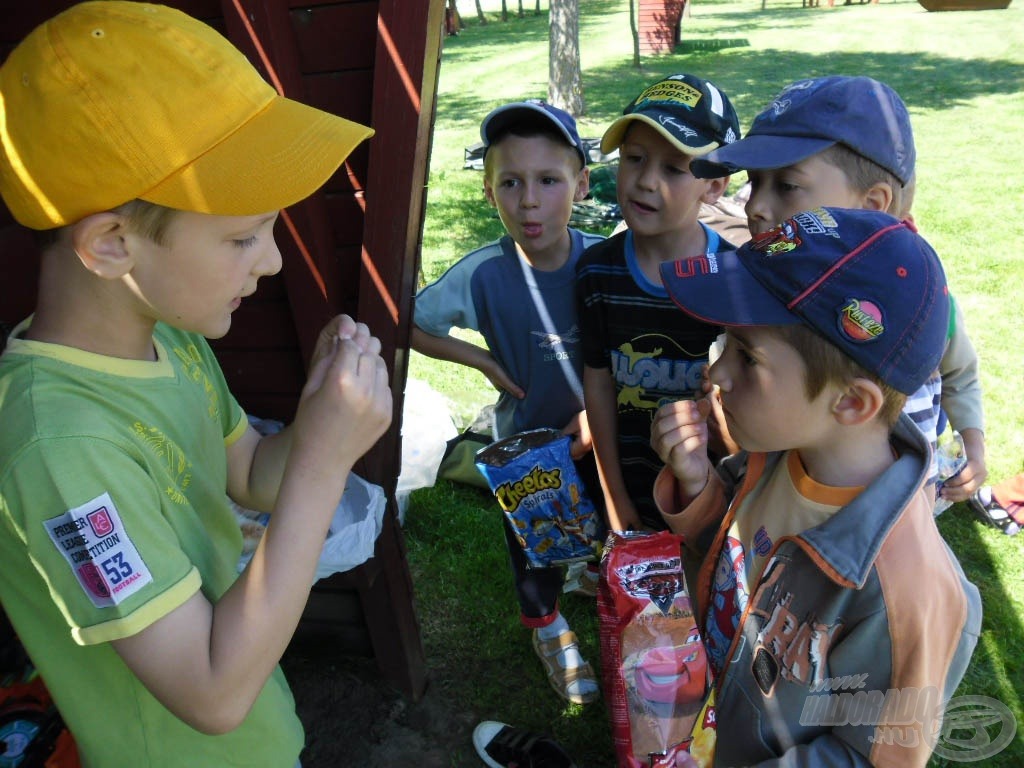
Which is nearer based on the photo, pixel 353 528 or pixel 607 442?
pixel 353 528

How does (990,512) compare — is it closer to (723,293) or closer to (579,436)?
(579,436)

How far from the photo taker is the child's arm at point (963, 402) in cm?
225

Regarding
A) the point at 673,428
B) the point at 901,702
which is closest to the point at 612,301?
the point at 673,428

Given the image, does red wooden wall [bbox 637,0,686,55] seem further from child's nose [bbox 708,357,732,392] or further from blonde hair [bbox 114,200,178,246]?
blonde hair [bbox 114,200,178,246]

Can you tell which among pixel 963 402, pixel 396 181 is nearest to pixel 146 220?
pixel 396 181

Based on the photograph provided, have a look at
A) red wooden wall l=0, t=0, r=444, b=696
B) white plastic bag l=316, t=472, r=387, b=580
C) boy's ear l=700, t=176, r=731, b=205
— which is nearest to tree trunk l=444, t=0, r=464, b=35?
boy's ear l=700, t=176, r=731, b=205

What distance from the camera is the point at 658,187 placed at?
214cm

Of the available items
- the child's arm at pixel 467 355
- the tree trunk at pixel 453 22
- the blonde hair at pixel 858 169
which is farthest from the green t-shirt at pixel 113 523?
the tree trunk at pixel 453 22

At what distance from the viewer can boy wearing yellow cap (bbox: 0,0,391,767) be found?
1.03 m

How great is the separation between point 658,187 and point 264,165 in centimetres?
128

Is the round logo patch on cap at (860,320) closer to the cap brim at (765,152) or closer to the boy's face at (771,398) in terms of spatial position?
the boy's face at (771,398)

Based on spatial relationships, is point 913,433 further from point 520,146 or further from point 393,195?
point 520,146

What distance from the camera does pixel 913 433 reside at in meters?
1.49

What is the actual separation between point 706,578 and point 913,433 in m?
0.62
